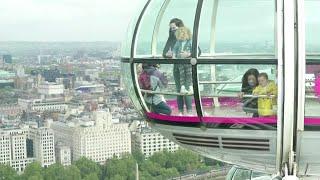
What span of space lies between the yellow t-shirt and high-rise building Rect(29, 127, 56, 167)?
5053 centimetres

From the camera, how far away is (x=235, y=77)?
4512 mm

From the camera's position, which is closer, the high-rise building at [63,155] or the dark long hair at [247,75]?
the dark long hair at [247,75]

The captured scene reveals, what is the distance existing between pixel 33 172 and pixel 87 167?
3.16 meters

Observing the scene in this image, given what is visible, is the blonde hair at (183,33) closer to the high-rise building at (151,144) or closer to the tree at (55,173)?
the tree at (55,173)

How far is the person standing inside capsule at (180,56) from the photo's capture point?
453cm

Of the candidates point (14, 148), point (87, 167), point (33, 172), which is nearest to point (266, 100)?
point (33, 172)

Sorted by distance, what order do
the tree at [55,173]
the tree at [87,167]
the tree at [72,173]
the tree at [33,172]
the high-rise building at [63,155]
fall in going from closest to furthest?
1. the tree at [72,173]
2. the tree at [33,172]
3. the tree at [55,173]
4. the tree at [87,167]
5. the high-rise building at [63,155]

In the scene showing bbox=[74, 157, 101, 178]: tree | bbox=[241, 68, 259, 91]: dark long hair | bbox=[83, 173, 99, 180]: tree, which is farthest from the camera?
bbox=[74, 157, 101, 178]: tree

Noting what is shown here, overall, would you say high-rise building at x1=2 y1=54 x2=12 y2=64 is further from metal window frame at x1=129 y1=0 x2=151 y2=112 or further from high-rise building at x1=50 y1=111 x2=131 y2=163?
metal window frame at x1=129 y1=0 x2=151 y2=112

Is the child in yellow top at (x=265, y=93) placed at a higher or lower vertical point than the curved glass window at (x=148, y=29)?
lower

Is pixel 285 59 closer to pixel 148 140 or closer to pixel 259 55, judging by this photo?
pixel 259 55

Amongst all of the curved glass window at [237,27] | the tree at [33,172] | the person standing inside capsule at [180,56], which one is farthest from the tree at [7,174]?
the curved glass window at [237,27]

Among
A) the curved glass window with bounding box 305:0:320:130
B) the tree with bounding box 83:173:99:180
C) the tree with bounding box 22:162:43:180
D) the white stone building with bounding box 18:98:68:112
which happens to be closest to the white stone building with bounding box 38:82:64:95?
the white stone building with bounding box 18:98:68:112

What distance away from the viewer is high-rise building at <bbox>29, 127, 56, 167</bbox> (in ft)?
185
